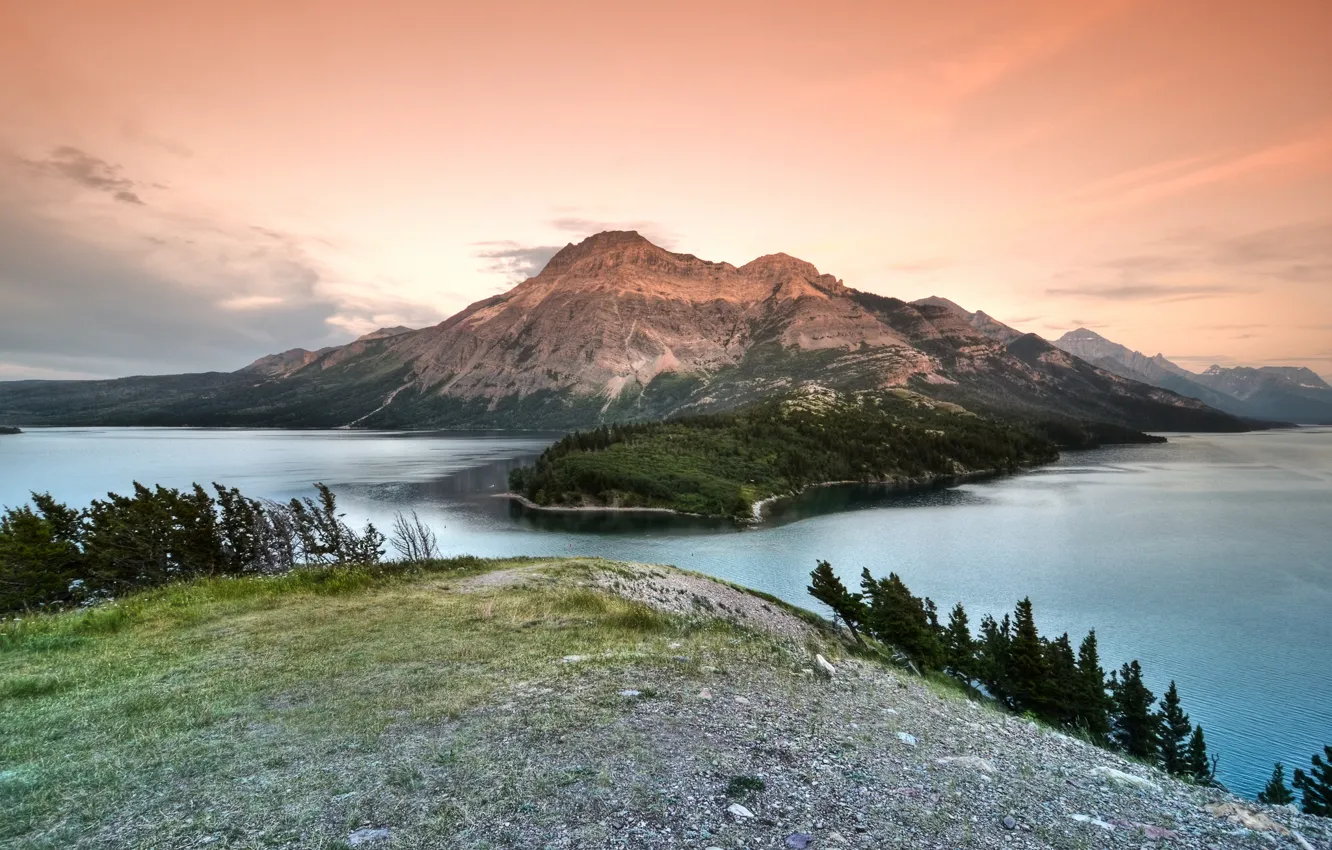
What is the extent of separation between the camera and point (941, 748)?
12.6 metres

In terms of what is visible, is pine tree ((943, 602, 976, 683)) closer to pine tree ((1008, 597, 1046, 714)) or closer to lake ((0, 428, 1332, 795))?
pine tree ((1008, 597, 1046, 714))

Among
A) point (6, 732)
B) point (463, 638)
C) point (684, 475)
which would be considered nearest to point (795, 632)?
point (463, 638)

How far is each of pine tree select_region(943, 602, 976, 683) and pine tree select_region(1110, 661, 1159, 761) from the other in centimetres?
753

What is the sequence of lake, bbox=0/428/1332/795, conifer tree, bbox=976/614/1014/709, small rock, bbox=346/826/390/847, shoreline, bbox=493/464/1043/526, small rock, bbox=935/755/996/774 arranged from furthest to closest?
shoreline, bbox=493/464/1043/526 < lake, bbox=0/428/1332/795 < conifer tree, bbox=976/614/1014/709 < small rock, bbox=935/755/996/774 < small rock, bbox=346/826/390/847

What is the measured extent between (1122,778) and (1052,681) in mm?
27807

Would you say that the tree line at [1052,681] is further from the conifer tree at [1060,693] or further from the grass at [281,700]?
the grass at [281,700]

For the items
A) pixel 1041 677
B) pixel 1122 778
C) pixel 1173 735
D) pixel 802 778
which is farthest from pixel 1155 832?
pixel 1173 735

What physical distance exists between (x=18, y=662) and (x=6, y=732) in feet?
19.2

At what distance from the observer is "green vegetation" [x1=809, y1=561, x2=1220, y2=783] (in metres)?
33.1

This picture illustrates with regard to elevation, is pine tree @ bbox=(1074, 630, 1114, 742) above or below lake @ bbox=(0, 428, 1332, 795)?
above

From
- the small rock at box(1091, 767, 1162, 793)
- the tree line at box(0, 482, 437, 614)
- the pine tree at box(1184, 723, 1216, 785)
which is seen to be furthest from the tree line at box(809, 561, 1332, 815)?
the tree line at box(0, 482, 437, 614)

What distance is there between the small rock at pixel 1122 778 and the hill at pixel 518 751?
8 cm

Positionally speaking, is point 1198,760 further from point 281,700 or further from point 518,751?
point 281,700

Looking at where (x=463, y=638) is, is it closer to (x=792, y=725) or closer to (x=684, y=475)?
(x=792, y=725)
